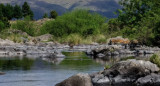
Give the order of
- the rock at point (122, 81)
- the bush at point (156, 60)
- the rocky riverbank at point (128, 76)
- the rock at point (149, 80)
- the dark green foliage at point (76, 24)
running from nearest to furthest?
the rock at point (149, 80)
the rocky riverbank at point (128, 76)
the rock at point (122, 81)
the bush at point (156, 60)
the dark green foliage at point (76, 24)

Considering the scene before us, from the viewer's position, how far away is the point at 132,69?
22125mm

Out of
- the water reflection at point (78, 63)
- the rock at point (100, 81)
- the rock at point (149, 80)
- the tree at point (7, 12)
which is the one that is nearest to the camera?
the rock at point (149, 80)

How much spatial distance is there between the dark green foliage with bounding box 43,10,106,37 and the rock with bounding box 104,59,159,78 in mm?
61475

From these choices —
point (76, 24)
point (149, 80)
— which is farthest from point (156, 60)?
point (76, 24)

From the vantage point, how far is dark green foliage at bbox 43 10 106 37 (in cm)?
8556

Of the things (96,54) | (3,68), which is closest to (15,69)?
(3,68)

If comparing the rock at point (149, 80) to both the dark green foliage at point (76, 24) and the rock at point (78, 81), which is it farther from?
the dark green foliage at point (76, 24)

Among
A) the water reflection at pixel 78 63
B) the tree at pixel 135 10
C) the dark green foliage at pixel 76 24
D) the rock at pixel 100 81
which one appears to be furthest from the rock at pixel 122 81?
the dark green foliage at pixel 76 24

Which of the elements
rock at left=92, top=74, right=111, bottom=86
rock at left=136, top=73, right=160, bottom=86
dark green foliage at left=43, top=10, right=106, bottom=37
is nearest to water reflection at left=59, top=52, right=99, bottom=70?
rock at left=92, top=74, right=111, bottom=86

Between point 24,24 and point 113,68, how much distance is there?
95.0m

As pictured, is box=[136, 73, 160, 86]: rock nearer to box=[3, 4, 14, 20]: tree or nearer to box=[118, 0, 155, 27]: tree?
box=[118, 0, 155, 27]: tree

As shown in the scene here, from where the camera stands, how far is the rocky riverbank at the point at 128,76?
2069 cm

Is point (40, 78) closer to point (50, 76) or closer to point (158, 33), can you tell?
point (50, 76)

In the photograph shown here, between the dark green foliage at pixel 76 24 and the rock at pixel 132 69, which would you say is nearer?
the rock at pixel 132 69
